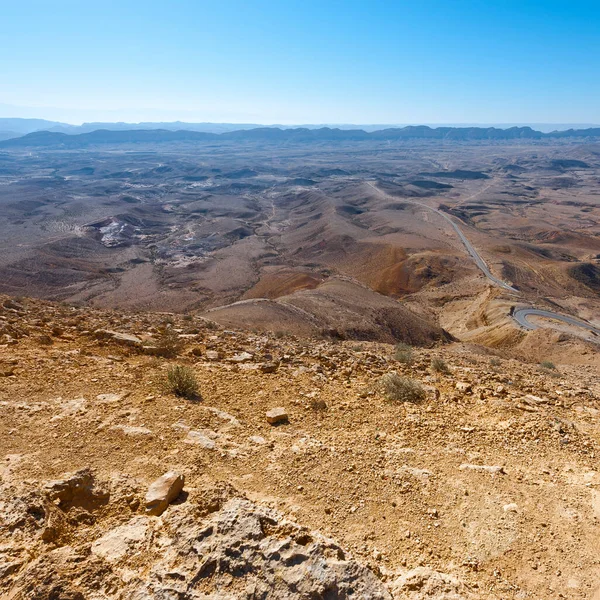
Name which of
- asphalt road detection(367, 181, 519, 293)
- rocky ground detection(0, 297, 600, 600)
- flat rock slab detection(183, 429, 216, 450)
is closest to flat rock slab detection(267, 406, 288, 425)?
rocky ground detection(0, 297, 600, 600)

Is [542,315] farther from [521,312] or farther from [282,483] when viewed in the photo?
[282,483]

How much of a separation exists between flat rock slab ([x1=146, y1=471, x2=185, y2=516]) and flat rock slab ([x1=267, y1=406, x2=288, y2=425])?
2.20m

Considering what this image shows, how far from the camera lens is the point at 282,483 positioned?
5.27 m

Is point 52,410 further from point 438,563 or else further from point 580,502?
point 580,502

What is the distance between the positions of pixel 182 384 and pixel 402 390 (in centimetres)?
439

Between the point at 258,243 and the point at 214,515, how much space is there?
242 ft

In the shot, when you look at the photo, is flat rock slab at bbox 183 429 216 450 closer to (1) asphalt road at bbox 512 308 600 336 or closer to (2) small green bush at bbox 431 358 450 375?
(2) small green bush at bbox 431 358 450 375

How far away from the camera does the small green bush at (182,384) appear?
24.3 feet

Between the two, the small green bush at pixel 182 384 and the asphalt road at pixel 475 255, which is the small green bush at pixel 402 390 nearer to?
the small green bush at pixel 182 384

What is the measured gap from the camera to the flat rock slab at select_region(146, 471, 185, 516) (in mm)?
4387

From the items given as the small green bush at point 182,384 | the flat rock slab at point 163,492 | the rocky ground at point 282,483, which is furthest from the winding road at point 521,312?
the flat rock slab at point 163,492

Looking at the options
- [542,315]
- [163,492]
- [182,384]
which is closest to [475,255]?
[542,315]

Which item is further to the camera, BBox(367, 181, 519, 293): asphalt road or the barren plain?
BBox(367, 181, 519, 293): asphalt road

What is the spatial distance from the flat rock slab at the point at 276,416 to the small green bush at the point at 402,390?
231cm
